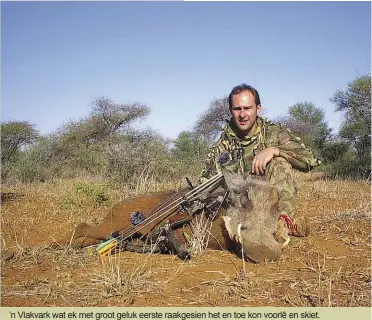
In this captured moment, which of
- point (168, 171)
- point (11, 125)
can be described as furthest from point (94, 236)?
point (11, 125)

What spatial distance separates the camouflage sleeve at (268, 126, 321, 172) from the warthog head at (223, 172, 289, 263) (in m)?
0.71

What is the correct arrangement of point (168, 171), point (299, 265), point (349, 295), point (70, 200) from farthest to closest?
point (168, 171) < point (70, 200) < point (299, 265) < point (349, 295)

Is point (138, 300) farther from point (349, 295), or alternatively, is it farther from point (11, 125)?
point (11, 125)

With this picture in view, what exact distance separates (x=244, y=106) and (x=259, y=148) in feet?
1.29

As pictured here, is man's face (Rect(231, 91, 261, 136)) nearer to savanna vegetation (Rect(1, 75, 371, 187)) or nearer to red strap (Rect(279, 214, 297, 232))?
red strap (Rect(279, 214, 297, 232))

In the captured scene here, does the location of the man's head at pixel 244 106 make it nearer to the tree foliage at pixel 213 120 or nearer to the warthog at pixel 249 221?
the warthog at pixel 249 221

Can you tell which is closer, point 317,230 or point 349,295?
point 349,295

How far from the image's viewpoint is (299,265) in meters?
2.70

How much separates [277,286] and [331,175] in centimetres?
1162

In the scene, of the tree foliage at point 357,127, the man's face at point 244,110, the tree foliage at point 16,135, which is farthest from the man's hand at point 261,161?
the tree foliage at point 16,135

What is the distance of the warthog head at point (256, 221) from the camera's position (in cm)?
264

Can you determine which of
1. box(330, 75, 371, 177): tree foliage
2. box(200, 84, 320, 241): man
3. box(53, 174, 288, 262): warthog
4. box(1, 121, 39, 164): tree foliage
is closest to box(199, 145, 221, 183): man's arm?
box(200, 84, 320, 241): man

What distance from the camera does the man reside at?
3.25m
